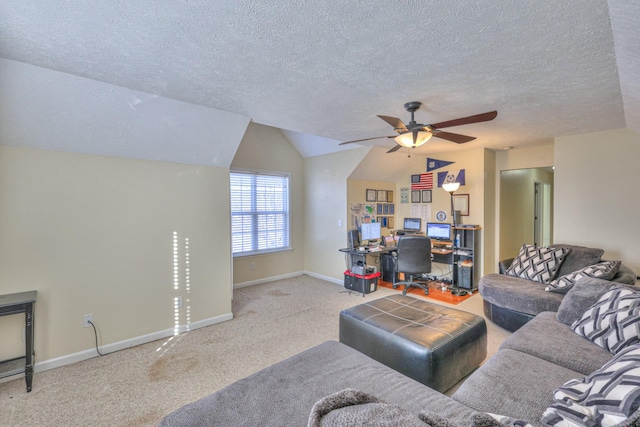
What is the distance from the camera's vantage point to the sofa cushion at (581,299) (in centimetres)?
219

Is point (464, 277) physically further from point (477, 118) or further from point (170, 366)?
point (170, 366)

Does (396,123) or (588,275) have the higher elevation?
(396,123)

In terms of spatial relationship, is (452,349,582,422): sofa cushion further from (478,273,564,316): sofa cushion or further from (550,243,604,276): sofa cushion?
(550,243,604,276): sofa cushion

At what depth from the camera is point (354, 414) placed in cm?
84

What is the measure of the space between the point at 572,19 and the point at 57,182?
3.95 meters

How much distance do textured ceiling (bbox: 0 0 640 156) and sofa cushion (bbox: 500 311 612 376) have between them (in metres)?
1.77

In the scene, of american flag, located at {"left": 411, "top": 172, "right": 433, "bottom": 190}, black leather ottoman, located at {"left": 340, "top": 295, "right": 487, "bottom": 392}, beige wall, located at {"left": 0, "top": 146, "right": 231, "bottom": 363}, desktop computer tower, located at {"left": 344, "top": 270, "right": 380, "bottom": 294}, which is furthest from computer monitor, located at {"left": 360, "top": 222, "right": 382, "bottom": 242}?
beige wall, located at {"left": 0, "top": 146, "right": 231, "bottom": 363}

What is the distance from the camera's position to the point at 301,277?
221 inches

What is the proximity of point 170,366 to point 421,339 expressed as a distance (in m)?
2.20

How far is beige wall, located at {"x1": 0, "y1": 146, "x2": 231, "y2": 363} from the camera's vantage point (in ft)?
8.00

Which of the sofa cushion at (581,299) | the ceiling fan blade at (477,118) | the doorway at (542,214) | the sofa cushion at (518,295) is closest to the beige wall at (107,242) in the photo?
the ceiling fan blade at (477,118)

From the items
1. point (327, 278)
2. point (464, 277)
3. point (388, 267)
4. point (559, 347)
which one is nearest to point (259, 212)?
point (327, 278)

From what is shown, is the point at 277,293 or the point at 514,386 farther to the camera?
the point at 277,293

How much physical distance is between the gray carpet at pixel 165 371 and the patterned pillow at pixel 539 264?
772mm
